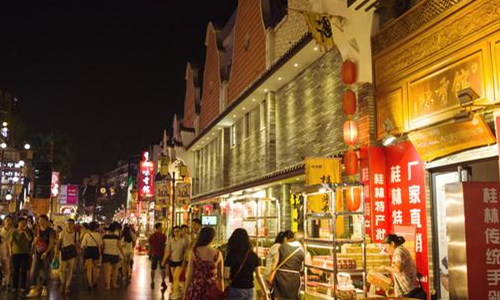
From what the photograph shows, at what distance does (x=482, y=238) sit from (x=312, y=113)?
11604 mm

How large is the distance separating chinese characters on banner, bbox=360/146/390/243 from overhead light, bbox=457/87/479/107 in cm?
357

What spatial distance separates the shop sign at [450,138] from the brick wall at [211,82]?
70.6 ft

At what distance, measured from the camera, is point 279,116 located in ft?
66.7

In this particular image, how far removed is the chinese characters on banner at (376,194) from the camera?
1197cm

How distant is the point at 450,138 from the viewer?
946 centimetres

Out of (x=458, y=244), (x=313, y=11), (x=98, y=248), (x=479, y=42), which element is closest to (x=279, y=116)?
(x=313, y=11)

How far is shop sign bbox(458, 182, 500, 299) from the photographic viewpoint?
5250 mm

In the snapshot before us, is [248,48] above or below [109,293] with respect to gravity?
above

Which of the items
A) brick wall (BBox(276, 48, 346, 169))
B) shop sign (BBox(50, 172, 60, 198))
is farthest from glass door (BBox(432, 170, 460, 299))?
shop sign (BBox(50, 172, 60, 198))

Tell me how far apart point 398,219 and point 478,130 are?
139 inches

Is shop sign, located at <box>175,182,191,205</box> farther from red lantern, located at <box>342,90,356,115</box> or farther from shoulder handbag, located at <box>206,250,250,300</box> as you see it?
shoulder handbag, located at <box>206,250,250,300</box>

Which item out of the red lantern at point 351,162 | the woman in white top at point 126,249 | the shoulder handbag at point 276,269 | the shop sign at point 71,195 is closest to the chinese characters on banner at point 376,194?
the red lantern at point 351,162

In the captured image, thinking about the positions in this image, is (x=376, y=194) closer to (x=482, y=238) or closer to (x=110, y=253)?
(x=482, y=238)

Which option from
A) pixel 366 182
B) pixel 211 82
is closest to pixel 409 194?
pixel 366 182
